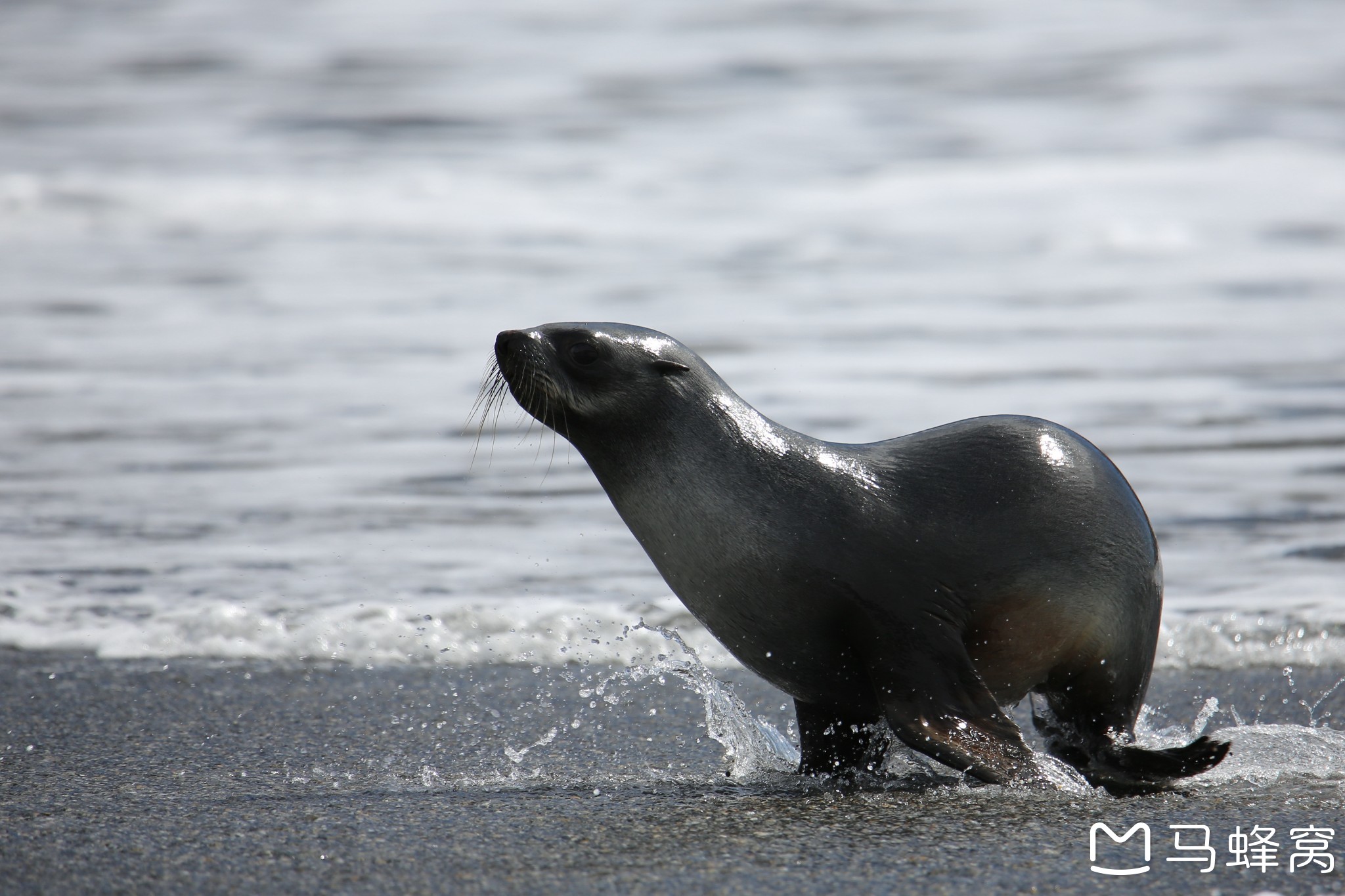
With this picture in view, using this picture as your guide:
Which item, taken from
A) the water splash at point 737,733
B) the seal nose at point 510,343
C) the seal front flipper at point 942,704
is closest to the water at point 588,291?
the water splash at point 737,733

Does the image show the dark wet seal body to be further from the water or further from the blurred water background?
the blurred water background

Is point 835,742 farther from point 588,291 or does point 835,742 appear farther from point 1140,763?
point 588,291

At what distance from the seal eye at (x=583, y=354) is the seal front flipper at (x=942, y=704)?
97cm

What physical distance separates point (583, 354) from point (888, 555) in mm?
928

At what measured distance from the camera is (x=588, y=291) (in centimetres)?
1391

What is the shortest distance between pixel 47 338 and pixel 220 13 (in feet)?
59.7

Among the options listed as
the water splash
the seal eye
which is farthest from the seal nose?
the water splash

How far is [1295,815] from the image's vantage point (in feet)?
11.4

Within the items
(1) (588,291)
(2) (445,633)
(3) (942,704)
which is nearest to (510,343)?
(3) (942,704)

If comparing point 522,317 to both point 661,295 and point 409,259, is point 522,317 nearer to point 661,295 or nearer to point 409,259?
point 661,295

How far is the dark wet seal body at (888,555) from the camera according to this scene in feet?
A: 12.1

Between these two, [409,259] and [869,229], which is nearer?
[409,259]

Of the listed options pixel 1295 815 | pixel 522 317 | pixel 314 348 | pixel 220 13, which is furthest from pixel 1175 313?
pixel 220 13

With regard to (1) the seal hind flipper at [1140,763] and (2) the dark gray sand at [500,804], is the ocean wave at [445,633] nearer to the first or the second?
(2) the dark gray sand at [500,804]
